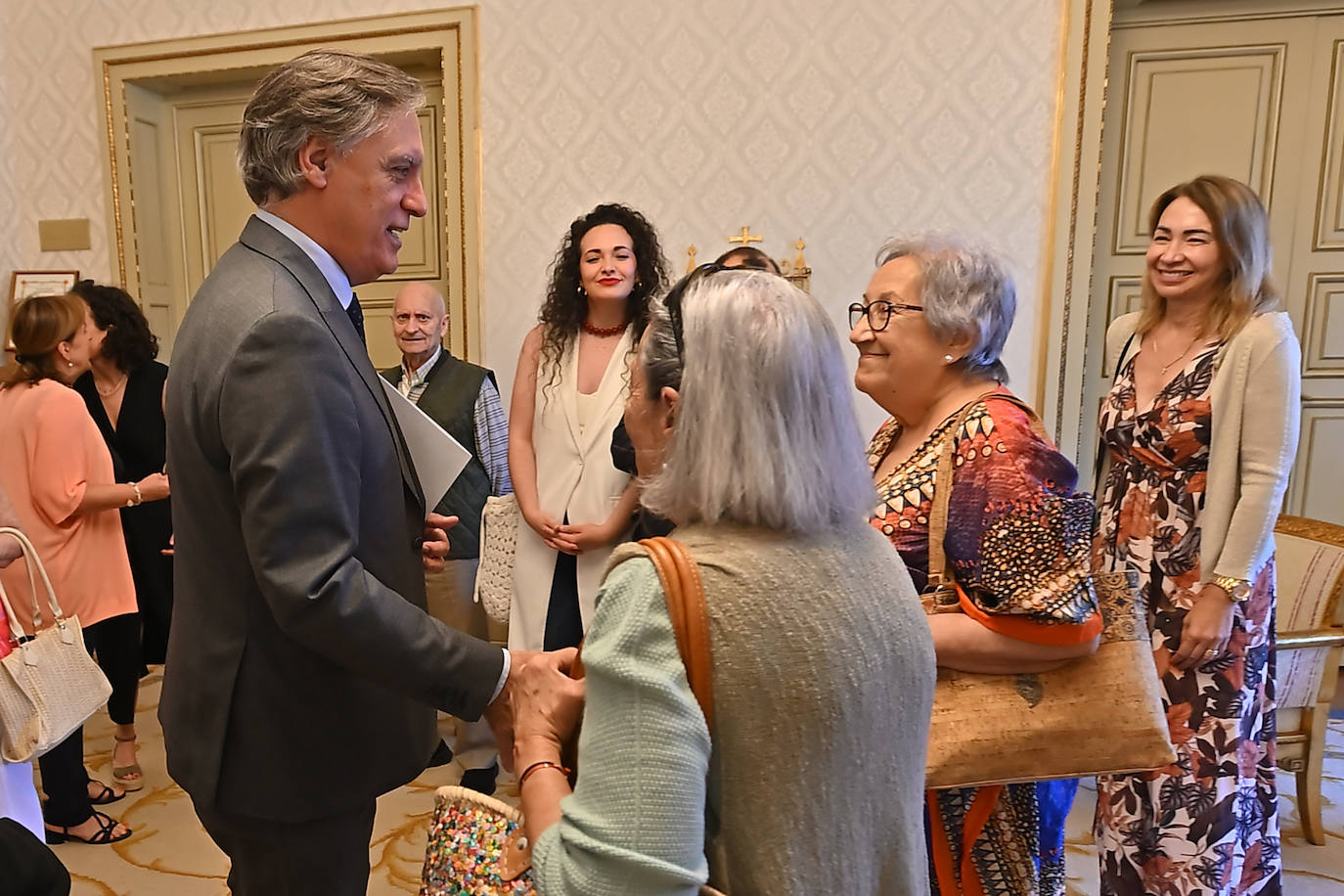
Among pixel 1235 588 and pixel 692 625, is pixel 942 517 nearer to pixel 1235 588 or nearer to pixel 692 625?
pixel 692 625

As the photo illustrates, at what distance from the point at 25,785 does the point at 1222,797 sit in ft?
8.15

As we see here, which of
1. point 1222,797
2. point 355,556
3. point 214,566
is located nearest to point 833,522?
point 355,556

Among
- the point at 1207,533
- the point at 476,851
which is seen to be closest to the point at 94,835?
the point at 476,851

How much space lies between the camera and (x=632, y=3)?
3678mm

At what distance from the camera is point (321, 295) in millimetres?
1212

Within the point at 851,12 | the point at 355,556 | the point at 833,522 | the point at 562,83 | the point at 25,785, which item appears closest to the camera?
the point at 833,522

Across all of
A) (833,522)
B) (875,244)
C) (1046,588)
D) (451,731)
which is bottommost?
(451,731)

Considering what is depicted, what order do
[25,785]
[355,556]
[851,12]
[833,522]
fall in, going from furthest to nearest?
[851,12], [25,785], [355,556], [833,522]

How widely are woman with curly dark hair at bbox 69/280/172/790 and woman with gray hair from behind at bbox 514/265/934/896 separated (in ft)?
8.52

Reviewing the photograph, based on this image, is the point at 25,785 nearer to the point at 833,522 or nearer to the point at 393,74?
the point at 393,74

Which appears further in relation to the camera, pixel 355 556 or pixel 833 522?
pixel 355 556

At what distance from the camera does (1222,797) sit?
74.3 inches

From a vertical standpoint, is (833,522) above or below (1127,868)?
above

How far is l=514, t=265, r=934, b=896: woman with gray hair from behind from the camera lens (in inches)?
32.1
